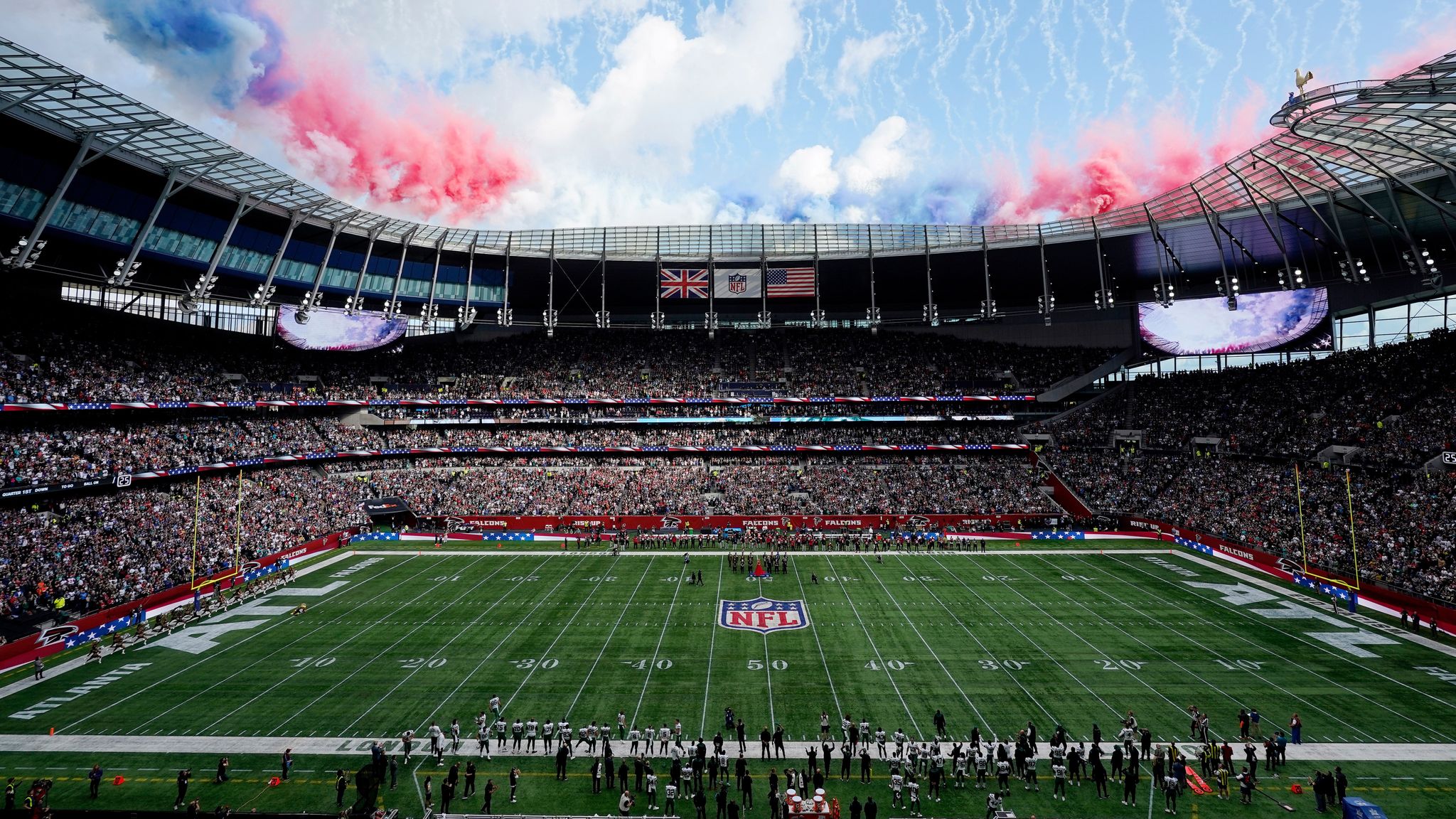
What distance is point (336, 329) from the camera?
5722 cm

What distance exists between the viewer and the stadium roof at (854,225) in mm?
25844

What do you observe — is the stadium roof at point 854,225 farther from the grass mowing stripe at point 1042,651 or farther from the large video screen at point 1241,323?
the grass mowing stripe at point 1042,651

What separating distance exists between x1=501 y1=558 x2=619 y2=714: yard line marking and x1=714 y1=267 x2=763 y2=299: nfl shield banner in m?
28.6

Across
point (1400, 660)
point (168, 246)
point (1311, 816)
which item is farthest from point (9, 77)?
point (1400, 660)

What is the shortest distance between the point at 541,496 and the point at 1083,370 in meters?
47.4

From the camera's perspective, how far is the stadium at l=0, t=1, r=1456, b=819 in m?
17.8

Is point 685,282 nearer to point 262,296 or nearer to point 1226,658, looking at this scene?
point 262,296

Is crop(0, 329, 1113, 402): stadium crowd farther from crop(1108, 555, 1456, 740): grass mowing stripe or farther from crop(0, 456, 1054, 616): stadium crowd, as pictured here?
crop(1108, 555, 1456, 740): grass mowing stripe

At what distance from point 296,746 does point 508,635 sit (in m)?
9.23

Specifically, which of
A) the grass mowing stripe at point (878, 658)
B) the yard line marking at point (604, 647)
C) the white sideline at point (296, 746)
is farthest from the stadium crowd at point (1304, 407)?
the yard line marking at point (604, 647)

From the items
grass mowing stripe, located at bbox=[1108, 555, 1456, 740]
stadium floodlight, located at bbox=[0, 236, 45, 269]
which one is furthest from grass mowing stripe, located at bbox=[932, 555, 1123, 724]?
stadium floodlight, located at bbox=[0, 236, 45, 269]

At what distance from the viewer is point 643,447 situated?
190 feet

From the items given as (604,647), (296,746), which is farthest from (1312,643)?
(296,746)

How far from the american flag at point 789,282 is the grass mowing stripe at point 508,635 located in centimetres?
3032
